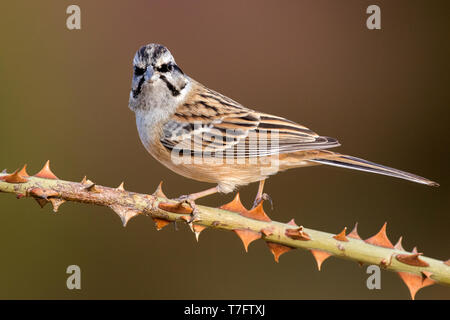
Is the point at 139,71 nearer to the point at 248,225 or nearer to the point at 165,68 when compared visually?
the point at 165,68

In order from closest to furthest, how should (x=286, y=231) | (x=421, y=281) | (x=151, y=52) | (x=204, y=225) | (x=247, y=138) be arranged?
(x=421, y=281), (x=286, y=231), (x=204, y=225), (x=151, y=52), (x=247, y=138)

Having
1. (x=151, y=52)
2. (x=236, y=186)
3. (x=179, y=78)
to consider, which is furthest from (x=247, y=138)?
(x=151, y=52)

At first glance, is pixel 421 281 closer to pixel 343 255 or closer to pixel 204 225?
pixel 343 255

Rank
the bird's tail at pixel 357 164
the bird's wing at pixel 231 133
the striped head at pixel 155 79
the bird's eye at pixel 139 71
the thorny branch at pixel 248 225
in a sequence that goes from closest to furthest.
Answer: the thorny branch at pixel 248 225 < the bird's tail at pixel 357 164 < the striped head at pixel 155 79 < the bird's eye at pixel 139 71 < the bird's wing at pixel 231 133

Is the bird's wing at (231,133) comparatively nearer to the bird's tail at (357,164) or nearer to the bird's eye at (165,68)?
the bird's tail at (357,164)

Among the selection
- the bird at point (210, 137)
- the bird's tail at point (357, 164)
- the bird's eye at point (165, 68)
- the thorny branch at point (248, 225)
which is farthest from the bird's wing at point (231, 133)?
the thorny branch at point (248, 225)

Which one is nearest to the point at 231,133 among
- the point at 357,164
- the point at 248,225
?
the point at 357,164

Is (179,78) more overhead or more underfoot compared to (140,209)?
more overhead
